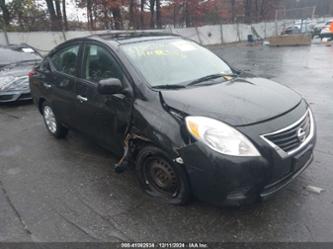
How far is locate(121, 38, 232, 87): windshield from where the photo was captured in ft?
10.8

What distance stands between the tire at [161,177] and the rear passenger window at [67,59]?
5.53 ft

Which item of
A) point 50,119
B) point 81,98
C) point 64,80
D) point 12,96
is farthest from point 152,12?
point 81,98

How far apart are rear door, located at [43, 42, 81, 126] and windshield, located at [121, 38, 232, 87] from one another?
37.9 inches

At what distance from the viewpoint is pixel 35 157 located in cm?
438

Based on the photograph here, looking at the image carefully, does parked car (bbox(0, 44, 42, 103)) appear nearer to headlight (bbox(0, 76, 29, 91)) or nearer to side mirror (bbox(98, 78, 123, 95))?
headlight (bbox(0, 76, 29, 91))

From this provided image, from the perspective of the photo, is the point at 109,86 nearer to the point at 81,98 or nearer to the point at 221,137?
the point at 81,98

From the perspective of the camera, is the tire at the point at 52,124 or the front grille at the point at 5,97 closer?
the tire at the point at 52,124

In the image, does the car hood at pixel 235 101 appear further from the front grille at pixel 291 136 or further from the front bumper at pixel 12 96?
the front bumper at pixel 12 96

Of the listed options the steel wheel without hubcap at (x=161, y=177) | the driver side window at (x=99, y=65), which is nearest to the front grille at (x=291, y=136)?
the steel wheel without hubcap at (x=161, y=177)

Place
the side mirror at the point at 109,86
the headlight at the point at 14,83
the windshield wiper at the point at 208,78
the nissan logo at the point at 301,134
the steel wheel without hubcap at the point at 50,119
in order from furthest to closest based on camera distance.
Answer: the headlight at the point at 14,83
the steel wheel without hubcap at the point at 50,119
the windshield wiper at the point at 208,78
the side mirror at the point at 109,86
the nissan logo at the point at 301,134

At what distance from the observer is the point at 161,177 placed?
9.93 feet

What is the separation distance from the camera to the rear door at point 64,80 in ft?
13.2

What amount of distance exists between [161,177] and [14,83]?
18.2 feet

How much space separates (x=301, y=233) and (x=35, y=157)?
357 centimetres
